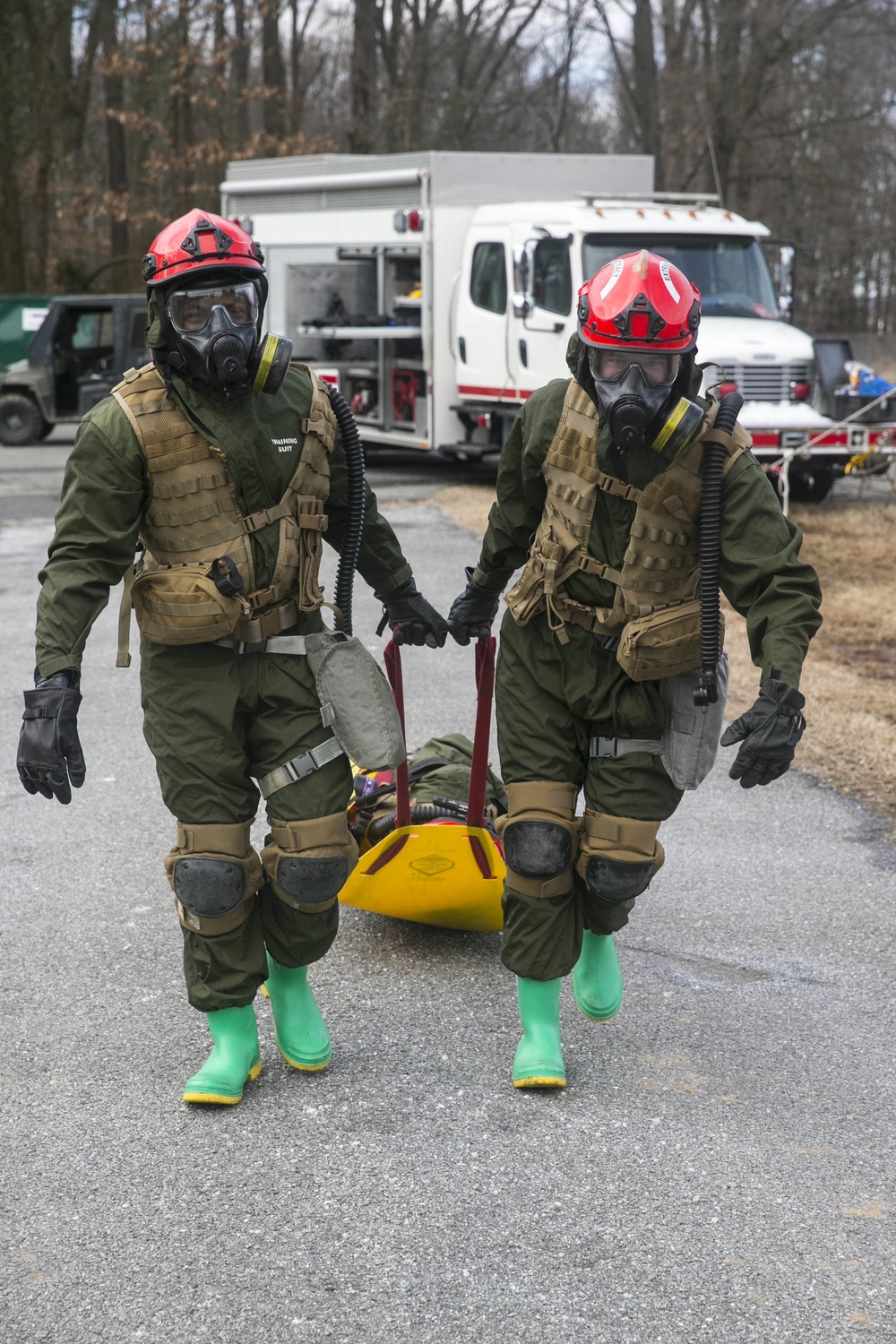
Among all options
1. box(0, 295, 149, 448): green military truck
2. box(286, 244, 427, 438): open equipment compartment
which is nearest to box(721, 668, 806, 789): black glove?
box(286, 244, 427, 438): open equipment compartment

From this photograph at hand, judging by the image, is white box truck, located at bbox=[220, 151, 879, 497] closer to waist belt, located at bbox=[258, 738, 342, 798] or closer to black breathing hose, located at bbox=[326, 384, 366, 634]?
black breathing hose, located at bbox=[326, 384, 366, 634]

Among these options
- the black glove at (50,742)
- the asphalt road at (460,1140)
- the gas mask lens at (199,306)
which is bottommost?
the asphalt road at (460,1140)

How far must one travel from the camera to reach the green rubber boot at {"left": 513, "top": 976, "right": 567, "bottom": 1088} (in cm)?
346

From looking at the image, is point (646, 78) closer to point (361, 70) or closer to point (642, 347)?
point (361, 70)

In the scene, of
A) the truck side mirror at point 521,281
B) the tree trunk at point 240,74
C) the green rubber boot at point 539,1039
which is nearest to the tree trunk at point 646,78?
the tree trunk at point 240,74

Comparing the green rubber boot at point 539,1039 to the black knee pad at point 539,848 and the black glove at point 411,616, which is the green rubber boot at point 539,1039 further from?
the black glove at point 411,616

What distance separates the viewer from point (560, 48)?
3469 cm

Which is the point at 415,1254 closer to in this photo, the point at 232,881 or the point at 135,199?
the point at 232,881

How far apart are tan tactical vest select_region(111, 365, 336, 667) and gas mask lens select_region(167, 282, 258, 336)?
155mm

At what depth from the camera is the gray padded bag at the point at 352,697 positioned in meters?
3.43

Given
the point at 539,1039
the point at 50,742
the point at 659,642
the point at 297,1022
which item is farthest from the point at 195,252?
the point at 539,1039

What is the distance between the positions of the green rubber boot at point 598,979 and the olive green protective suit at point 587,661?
10 centimetres

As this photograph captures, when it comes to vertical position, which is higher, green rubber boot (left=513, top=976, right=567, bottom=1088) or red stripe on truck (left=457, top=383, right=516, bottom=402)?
red stripe on truck (left=457, top=383, right=516, bottom=402)

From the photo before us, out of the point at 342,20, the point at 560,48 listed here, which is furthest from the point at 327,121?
the point at 560,48
